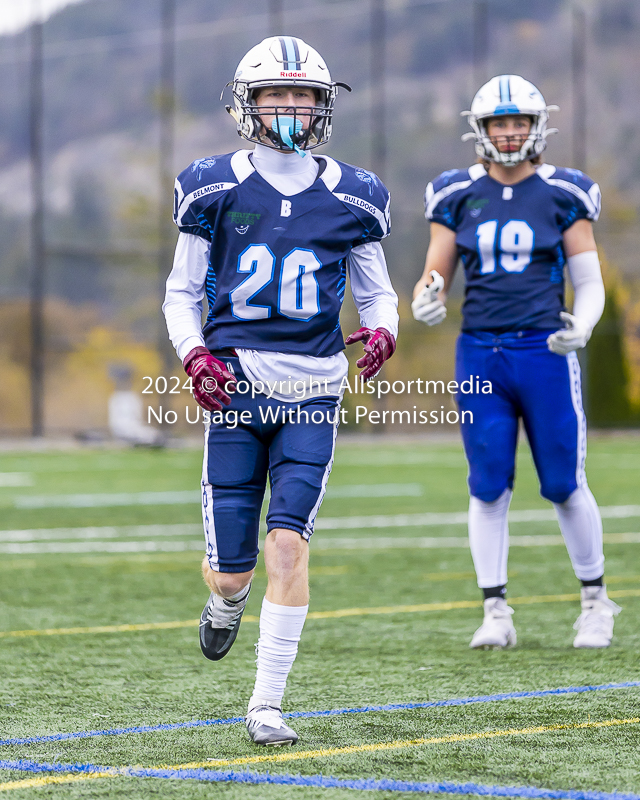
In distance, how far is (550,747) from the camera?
3412mm

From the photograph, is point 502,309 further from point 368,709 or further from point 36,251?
point 36,251

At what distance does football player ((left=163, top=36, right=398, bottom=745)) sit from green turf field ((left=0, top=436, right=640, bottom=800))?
15.3 inches

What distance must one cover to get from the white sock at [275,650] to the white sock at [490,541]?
1641 millimetres

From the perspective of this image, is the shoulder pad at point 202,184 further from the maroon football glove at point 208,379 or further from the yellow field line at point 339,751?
the yellow field line at point 339,751

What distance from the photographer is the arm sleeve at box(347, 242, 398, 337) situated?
156 inches

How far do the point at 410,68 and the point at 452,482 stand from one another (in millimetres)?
18931

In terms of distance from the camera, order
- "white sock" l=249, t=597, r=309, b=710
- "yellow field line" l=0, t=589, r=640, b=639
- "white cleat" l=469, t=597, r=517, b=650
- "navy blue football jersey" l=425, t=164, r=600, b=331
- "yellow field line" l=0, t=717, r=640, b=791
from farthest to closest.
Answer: "yellow field line" l=0, t=589, r=640, b=639 < "navy blue football jersey" l=425, t=164, r=600, b=331 < "white cleat" l=469, t=597, r=517, b=650 < "white sock" l=249, t=597, r=309, b=710 < "yellow field line" l=0, t=717, r=640, b=791

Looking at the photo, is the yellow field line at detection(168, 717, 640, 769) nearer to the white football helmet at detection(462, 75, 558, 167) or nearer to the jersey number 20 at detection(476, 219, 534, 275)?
the jersey number 20 at detection(476, 219, 534, 275)

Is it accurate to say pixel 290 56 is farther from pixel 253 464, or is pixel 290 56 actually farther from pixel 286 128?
pixel 253 464

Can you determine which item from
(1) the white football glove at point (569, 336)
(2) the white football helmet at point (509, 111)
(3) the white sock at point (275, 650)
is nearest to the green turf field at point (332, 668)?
(3) the white sock at point (275, 650)

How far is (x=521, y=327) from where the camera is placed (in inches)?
Result: 197

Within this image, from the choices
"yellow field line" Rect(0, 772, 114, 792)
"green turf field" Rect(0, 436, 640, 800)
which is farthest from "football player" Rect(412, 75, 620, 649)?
"yellow field line" Rect(0, 772, 114, 792)

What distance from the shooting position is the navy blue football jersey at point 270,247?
3.77 metres

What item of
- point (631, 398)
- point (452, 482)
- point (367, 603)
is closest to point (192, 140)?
point (631, 398)
